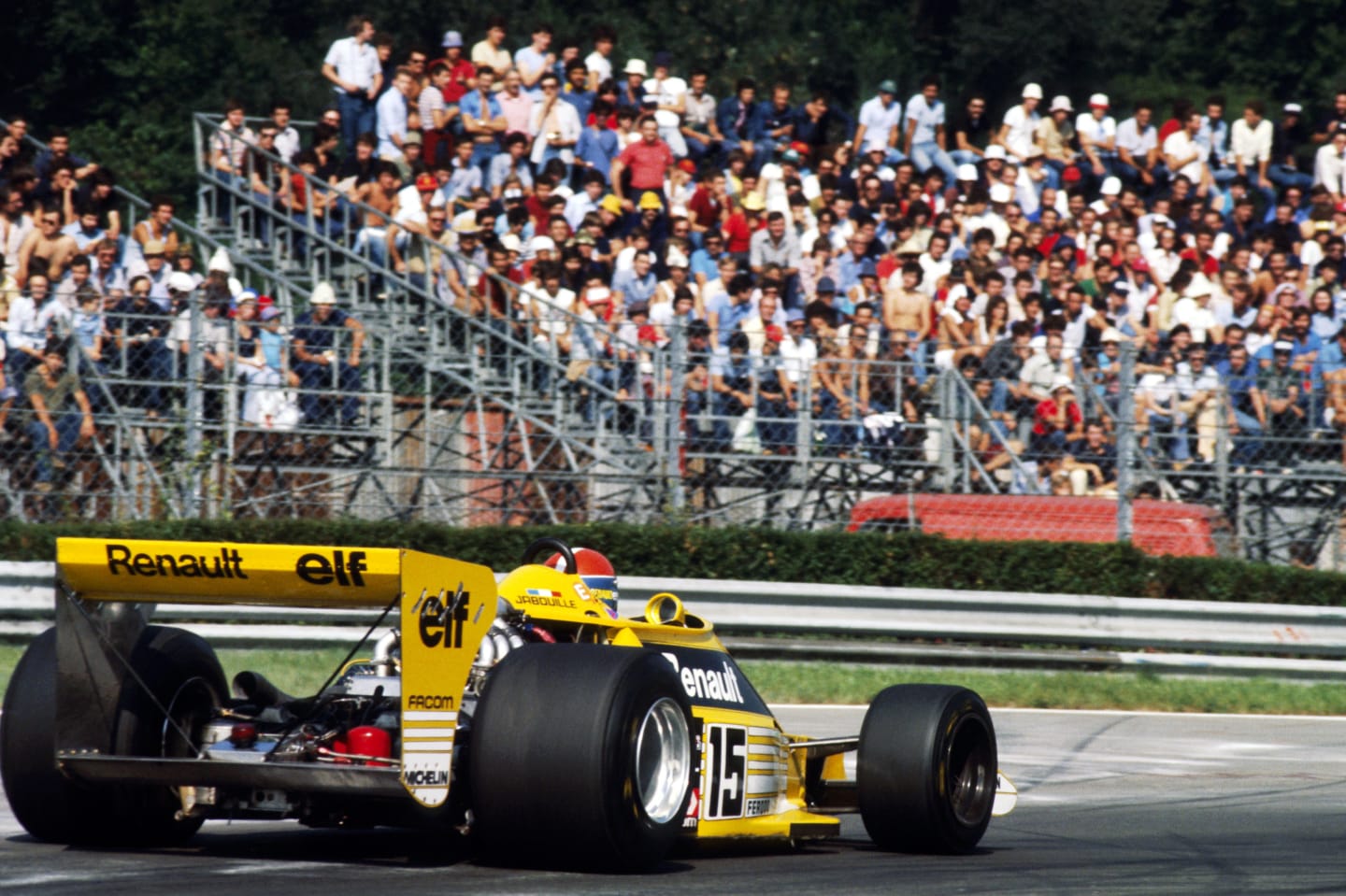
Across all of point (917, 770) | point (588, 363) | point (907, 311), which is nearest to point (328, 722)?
point (917, 770)

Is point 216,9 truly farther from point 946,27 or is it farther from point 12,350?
point 12,350

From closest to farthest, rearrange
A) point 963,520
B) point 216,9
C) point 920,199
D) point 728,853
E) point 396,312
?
point 728,853 < point 963,520 < point 396,312 < point 920,199 < point 216,9

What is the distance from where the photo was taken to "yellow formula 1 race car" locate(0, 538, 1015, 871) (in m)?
6.11

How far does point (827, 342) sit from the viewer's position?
14531 millimetres

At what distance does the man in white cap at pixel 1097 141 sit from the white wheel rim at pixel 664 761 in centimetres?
1514

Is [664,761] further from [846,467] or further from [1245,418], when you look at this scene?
[1245,418]

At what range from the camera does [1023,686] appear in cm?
1303

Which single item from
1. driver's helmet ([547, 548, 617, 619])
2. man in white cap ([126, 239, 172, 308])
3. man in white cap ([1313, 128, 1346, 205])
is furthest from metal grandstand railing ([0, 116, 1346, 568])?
man in white cap ([1313, 128, 1346, 205])

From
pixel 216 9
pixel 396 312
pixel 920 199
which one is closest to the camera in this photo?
pixel 396 312

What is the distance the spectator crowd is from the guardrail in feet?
3.82

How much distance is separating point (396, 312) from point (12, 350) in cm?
328

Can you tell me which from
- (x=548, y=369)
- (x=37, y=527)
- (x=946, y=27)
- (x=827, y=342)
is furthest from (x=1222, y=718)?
(x=946, y=27)

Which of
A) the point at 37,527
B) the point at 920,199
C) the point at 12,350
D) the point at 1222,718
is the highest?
the point at 920,199

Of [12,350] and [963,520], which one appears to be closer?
[12,350]
